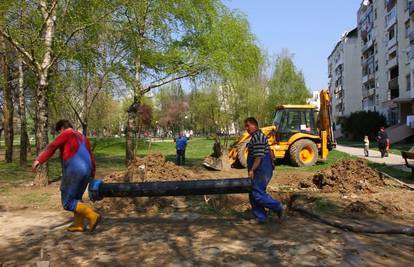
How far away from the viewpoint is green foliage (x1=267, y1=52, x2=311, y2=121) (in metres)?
54.9

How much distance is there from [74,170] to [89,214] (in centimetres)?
71

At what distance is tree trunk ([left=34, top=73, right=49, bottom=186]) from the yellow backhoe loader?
7.54 meters

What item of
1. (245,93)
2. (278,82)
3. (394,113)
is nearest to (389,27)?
(394,113)

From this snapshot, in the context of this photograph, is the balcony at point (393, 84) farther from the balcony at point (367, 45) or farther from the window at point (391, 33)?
the balcony at point (367, 45)

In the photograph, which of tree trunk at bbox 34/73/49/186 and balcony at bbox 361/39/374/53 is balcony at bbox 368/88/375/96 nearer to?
balcony at bbox 361/39/374/53

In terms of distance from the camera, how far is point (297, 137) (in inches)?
832

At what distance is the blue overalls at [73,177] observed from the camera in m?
7.50

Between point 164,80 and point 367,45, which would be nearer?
point 164,80

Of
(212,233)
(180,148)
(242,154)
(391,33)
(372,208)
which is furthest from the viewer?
(391,33)

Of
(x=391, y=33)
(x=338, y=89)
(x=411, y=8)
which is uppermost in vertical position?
(x=411, y=8)

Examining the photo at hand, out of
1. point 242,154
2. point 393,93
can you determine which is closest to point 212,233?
point 242,154

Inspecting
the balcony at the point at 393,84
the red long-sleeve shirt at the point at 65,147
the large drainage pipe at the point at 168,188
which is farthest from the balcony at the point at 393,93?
the red long-sleeve shirt at the point at 65,147

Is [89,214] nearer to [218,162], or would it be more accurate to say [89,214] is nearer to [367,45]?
[218,162]

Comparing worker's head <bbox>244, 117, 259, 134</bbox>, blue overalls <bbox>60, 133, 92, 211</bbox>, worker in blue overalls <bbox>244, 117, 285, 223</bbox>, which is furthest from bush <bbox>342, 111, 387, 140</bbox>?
blue overalls <bbox>60, 133, 92, 211</bbox>
